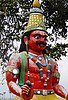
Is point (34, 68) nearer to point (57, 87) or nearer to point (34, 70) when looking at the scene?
point (34, 70)

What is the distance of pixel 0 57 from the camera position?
10055 millimetres

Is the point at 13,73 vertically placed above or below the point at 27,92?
above

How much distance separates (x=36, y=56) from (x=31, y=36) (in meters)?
0.31

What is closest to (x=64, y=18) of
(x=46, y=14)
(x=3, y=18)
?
(x=46, y=14)

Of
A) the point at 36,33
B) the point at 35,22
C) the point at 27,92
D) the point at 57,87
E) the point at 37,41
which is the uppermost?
the point at 35,22

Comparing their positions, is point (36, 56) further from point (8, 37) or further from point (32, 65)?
point (8, 37)

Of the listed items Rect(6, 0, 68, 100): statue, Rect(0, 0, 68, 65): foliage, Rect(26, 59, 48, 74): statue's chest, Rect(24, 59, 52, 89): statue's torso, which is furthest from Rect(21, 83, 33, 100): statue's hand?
Rect(0, 0, 68, 65): foliage

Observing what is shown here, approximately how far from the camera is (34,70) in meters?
5.70

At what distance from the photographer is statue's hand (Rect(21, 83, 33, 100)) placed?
17.3 feet

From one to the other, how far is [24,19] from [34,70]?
4.35 metres

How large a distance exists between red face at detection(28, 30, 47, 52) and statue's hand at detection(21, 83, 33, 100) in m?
0.76

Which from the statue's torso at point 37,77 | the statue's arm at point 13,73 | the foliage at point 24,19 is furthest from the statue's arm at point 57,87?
the foliage at point 24,19

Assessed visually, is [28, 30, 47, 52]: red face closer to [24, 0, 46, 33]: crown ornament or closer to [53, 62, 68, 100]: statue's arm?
[24, 0, 46, 33]: crown ornament

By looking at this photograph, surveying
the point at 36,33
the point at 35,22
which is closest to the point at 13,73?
the point at 36,33
